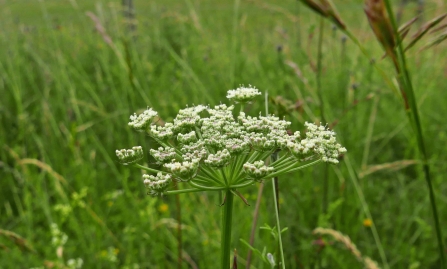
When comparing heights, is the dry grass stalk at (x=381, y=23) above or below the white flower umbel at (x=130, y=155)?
above

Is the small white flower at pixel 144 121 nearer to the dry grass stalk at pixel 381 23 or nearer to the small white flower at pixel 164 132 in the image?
the small white flower at pixel 164 132

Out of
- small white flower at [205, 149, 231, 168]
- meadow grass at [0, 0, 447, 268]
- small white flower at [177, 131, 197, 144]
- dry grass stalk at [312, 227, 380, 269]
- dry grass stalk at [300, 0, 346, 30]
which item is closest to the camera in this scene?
small white flower at [205, 149, 231, 168]

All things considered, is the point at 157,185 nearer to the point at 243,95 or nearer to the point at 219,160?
the point at 219,160

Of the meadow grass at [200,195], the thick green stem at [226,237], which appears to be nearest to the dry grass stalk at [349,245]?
the meadow grass at [200,195]

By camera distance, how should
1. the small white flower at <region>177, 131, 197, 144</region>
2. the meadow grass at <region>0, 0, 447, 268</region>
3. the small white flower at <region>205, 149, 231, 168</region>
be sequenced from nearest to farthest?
the small white flower at <region>205, 149, 231, 168</region> < the small white flower at <region>177, 131, 197, 144</region> < the meadow grass at <region>0, 0, 447, 268</region>

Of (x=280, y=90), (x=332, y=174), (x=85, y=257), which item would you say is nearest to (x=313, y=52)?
(x=280, y=90)

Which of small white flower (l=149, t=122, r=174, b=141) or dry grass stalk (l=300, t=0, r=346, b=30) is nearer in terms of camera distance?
small white flower (l=149, t=122, r=174, b=141)

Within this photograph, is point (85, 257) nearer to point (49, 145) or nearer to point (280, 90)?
point (49, 145)

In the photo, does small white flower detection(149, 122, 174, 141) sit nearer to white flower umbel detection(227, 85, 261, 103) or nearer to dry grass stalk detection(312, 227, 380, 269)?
white flower umbel detection(227, 85, 261, 103)

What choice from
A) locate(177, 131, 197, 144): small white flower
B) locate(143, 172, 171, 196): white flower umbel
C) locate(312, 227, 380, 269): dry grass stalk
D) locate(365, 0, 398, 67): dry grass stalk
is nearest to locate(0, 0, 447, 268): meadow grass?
locate(312, 227, 380, 269): dry grass stalk
